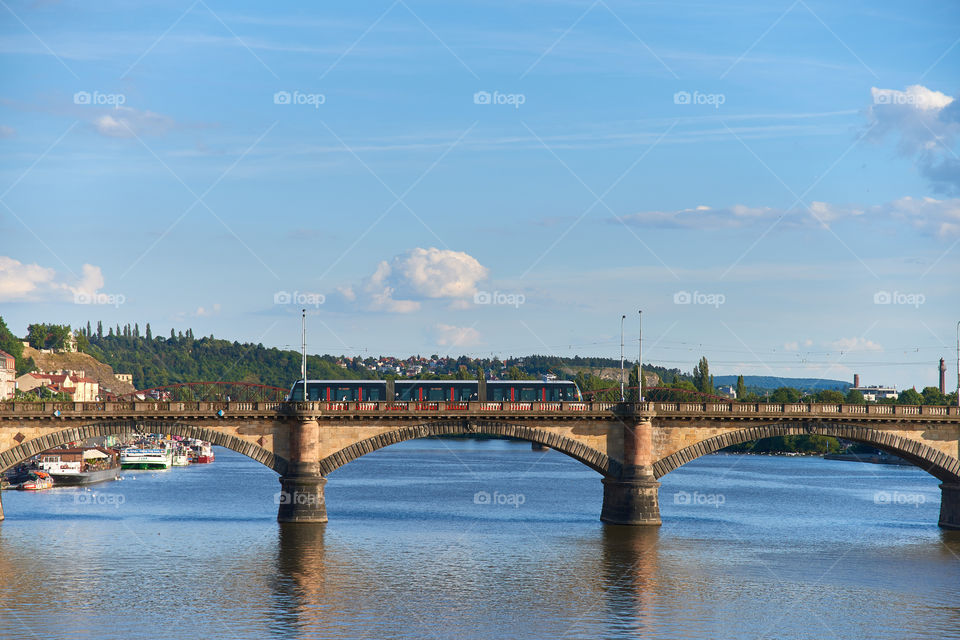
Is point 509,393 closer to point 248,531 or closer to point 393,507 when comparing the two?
point 393,507

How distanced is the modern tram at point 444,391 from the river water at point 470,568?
33.2 ft

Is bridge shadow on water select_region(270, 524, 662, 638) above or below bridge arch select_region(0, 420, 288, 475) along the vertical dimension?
below

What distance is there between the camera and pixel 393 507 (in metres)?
110

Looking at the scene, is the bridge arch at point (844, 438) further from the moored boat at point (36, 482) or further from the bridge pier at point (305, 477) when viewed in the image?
the moored boat at point (36, 482)

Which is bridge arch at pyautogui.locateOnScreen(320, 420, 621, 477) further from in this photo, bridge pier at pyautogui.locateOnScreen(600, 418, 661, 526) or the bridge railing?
bridge pier at pyautogui.locateOnScreen(600, 418, 661, 526)

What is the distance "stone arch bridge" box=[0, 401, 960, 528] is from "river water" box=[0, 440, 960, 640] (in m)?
4.72

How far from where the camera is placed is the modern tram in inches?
3962

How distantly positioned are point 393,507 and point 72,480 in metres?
48.6

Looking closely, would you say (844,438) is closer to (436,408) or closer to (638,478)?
(638,478)

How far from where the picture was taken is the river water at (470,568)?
59.7 m

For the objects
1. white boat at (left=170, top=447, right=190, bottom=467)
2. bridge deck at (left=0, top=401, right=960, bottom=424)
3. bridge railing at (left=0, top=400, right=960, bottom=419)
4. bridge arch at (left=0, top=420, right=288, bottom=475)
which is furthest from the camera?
white boat at (left=170, top=447, right=190, bottom=467)

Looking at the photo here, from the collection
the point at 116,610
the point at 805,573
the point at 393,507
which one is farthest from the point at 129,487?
the point at 805,573

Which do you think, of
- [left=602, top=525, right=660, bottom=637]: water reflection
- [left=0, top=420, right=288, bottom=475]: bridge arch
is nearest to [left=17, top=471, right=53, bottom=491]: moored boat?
[left=0, top=420, right=288, bottom=475]: bridge arch

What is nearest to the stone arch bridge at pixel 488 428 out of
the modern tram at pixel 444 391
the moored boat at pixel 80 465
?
the modern tram at pixel 444 391
